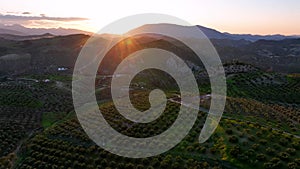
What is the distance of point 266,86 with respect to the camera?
3172 inches

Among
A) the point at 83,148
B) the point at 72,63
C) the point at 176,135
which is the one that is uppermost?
the point at 176,135

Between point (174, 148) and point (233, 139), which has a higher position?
point (233, 139)

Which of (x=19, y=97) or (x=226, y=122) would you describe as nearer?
(x=226, y=122)

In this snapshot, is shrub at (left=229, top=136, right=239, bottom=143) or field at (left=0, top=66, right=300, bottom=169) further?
shrub at (left=229, top=136, right=239, bottom=143)

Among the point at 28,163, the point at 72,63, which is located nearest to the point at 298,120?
the point at 28,163

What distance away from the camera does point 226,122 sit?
37.9 m

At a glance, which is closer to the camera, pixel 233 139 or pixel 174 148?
pixel 233 139

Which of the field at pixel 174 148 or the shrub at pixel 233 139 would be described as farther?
the shrub at pixel 233 139

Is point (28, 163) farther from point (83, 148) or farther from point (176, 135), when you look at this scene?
point (176, 135)

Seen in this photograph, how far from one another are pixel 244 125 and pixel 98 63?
461 ft

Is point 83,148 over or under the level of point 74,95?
over

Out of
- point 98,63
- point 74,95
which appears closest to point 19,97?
point 74,95

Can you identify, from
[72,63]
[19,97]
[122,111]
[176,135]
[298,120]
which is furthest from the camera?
[72,63]

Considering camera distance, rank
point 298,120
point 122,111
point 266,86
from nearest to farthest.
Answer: point 298,120 < point 122,111 < point 266,86
